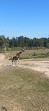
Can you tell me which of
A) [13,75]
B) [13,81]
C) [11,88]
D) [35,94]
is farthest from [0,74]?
[35,94]

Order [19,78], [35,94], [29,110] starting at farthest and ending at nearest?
[19,78] → [35,94] → [29,110]

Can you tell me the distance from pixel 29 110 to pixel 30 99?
3.55ft

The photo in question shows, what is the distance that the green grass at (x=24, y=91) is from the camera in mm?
7910

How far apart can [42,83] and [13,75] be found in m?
2.49

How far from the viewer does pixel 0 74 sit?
13.1 m

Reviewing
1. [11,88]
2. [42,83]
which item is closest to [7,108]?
[11,88]

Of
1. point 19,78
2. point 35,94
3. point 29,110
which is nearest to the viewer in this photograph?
point 29,110

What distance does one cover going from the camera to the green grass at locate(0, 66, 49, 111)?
7910 mm

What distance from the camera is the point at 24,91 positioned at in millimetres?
9703

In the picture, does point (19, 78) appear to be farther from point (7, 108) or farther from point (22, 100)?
point (7, 108)

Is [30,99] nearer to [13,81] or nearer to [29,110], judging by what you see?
[29,110]

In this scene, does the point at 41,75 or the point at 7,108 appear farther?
the point at 41,75

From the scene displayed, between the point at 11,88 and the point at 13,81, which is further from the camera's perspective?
the point at 13,81

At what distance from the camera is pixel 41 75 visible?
12719 mm
